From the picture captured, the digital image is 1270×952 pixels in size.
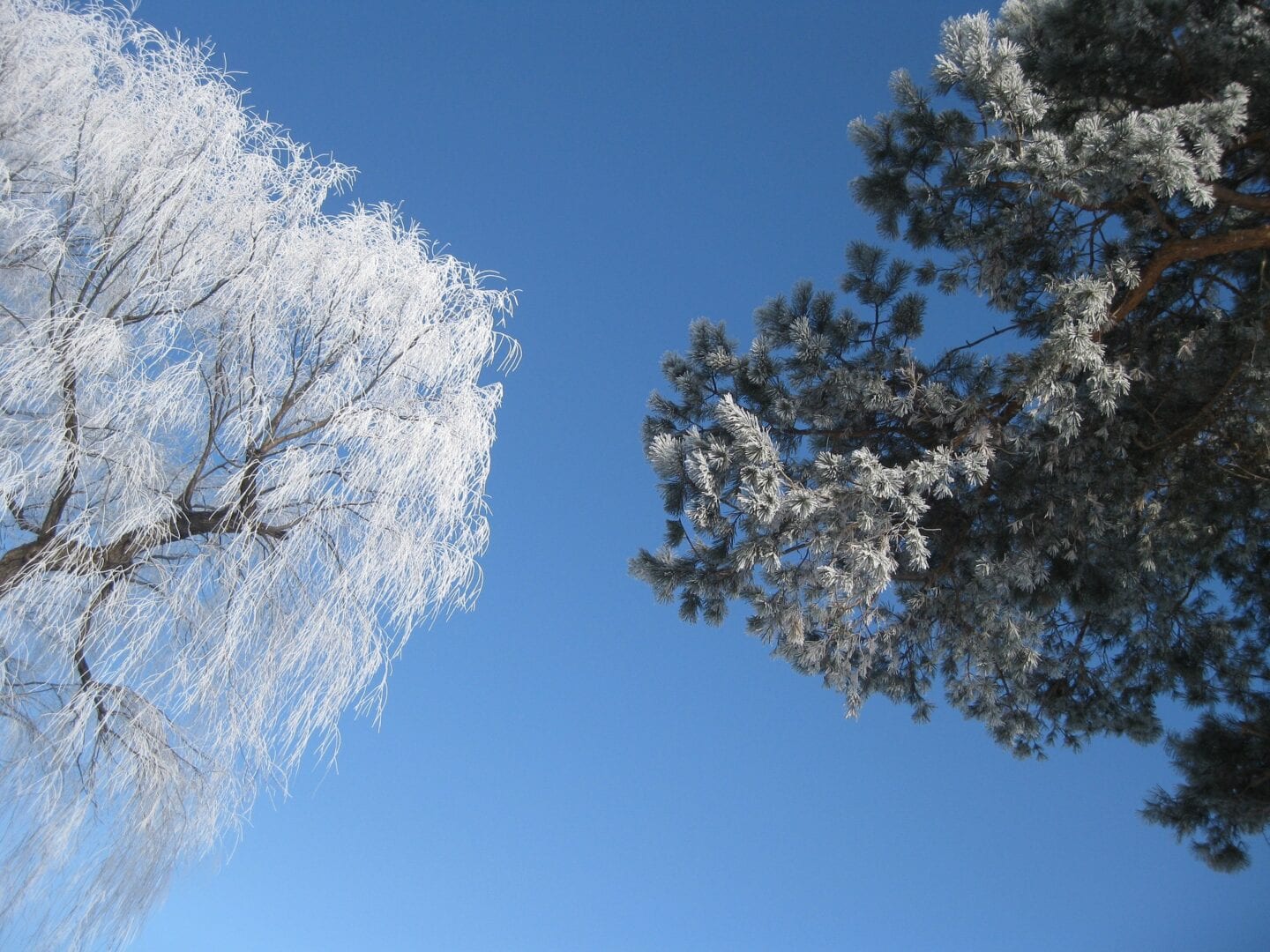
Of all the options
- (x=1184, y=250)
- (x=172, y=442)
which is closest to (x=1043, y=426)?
(x=1184, y=250)

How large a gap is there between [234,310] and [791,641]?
3.19 meters

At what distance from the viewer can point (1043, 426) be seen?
4.51 meters

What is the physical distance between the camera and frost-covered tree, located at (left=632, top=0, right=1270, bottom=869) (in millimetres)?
3795

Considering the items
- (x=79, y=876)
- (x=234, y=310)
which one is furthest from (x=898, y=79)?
(x=79, y=876)

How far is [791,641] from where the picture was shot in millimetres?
4270

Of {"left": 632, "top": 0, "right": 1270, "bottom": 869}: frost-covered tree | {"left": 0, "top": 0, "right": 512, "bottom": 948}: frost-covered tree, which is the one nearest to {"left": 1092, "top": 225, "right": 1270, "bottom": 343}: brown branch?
{"left": 632, "top": 0, "right": 1270, "bottom": 869}: frost-covered tree

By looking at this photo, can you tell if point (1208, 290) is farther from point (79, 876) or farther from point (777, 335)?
point (79, 876)

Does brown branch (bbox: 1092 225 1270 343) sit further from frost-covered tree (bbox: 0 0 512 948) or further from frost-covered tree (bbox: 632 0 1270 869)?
frost-covered tree (bbox: 0 0 512 948)

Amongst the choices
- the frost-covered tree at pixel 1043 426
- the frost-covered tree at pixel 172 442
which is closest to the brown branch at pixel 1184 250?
the frost-covered tree at pixel 1043 426

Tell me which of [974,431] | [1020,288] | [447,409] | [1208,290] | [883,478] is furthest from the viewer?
[447,409]

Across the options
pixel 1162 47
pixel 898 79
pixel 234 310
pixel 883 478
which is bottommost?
pixel 883 478

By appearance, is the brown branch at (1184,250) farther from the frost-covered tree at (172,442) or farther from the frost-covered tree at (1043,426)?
the frost-covered tree at (172,442)

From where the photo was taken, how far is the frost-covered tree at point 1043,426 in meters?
3.79

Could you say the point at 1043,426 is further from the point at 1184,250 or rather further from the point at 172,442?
the point at 172,442
